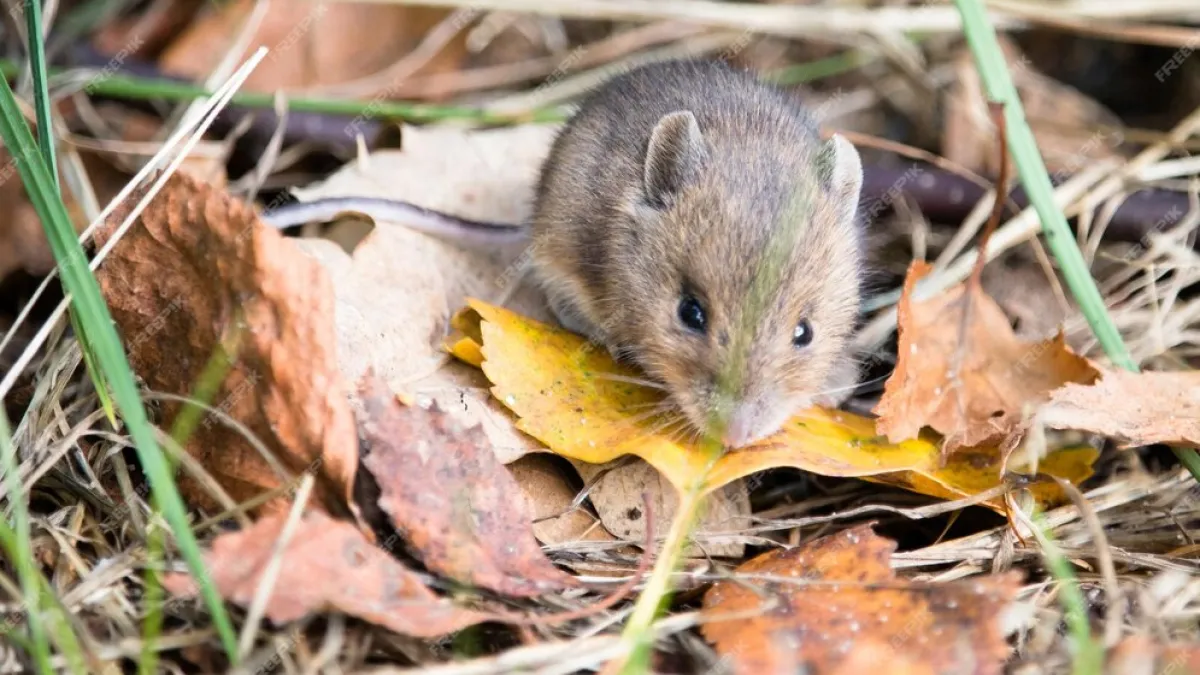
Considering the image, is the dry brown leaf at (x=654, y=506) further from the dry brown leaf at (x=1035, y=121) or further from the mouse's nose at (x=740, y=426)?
the dry brown leaf at (x=1035, y=121)

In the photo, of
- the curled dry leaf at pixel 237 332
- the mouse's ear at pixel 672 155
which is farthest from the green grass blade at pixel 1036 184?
the curled dry leaf at pixel 237 332

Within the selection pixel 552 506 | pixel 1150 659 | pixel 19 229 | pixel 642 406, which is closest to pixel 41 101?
pixel 19 229

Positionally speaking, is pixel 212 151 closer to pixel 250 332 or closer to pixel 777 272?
pixel 250 332

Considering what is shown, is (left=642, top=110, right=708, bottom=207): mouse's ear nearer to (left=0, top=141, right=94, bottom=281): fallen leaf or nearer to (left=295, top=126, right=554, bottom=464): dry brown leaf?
(left=295, top=126, right=554, bottom=464): dry brown leaf

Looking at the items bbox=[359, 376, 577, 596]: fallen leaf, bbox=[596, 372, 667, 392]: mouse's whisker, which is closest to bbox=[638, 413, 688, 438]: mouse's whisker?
bbox=[596, 372, 667, 392]: mouse's whisker

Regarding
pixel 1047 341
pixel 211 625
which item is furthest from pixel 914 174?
pixel 211 625

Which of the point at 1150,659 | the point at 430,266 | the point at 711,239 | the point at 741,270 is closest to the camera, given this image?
the point at 1150,659

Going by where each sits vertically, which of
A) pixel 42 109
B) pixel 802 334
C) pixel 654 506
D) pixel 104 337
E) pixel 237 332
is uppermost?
pixel 42 109

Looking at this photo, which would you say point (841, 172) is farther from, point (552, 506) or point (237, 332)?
point (237, 332)
